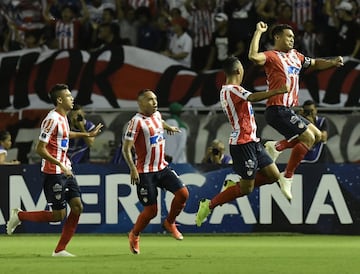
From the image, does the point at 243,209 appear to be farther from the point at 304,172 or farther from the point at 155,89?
the point at 155,89

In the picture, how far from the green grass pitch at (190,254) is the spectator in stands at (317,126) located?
1.53 metres

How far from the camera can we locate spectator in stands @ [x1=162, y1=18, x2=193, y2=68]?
22828 millimetres

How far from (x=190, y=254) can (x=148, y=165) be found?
1.24 meters

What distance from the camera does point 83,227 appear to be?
20125 mm

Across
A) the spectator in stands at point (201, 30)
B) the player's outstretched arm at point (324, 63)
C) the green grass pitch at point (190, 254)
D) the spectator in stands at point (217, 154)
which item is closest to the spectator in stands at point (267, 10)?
the spectator in stands at point (201, 30)

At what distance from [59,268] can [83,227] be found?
22.4 ft

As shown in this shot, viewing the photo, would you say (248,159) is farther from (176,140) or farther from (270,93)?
(176,140)

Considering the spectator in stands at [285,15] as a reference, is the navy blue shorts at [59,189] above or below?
below

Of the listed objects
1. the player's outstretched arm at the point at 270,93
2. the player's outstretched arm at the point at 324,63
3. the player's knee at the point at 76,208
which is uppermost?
the player's outstretched arm at the point at 324,63

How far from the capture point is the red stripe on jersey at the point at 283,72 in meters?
15.2

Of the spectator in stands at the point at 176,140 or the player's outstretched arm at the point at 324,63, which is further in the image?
the spectator in stands at the point at 176,140

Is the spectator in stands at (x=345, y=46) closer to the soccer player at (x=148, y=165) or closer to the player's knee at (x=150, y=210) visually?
the soccer player at (x=148, y=165)

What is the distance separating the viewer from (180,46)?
2292 cm

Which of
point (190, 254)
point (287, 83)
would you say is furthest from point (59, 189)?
point (287, 83)
